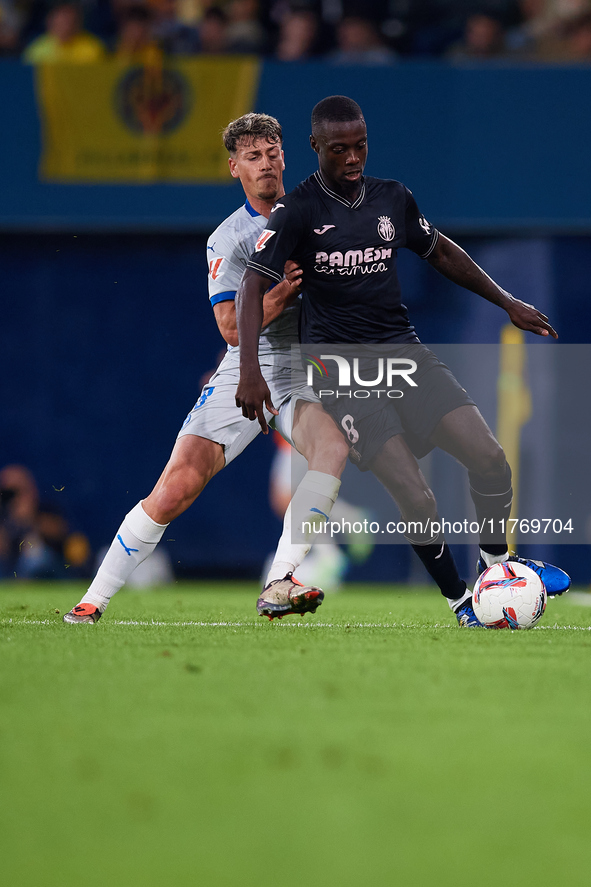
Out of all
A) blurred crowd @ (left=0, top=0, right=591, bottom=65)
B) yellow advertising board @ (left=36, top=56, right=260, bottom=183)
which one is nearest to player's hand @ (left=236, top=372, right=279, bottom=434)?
yellow advertising board @ (left=36, top=56, right=260, bottom=183)

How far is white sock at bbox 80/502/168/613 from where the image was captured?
4617 millimetres

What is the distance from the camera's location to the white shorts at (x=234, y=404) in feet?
15.4

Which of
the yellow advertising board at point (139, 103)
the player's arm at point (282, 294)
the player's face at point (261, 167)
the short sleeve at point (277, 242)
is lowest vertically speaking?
the player's arm at point (282, 294)

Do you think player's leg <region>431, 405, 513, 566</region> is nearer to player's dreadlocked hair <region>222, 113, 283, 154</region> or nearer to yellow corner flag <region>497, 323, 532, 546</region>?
player's dreadlocked hair <region>222, 113, 283, 154</region>

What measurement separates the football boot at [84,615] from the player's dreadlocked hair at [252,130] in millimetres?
2116

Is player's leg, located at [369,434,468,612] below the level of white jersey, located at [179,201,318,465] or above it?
below

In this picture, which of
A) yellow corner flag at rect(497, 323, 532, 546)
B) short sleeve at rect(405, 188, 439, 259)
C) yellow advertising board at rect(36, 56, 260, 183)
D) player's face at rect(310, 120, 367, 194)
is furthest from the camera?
yellow corner flag at rect(497, 323, 532, 546)

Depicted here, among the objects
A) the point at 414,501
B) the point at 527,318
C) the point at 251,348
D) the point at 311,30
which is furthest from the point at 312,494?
the point at 311,30

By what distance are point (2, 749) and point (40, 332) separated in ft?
27.5

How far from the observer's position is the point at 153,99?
9.42 metres

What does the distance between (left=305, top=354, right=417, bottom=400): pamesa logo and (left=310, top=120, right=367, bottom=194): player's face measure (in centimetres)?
73

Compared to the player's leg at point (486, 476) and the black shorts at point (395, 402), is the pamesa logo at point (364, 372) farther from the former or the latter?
the player's leg at point (486, 476)

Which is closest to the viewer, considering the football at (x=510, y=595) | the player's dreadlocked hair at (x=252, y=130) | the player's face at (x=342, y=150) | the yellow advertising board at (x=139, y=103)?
the football at (x=510, y=595)

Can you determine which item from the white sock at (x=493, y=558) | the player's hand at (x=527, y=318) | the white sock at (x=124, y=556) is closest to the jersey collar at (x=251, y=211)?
the player's hand at (x=527, y=318)
